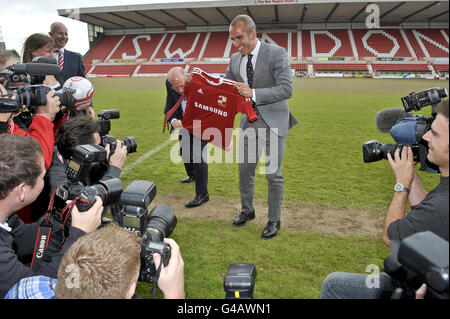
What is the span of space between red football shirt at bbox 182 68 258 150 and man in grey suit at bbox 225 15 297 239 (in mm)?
165

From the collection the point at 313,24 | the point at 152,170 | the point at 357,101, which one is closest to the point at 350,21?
the point at 313,24

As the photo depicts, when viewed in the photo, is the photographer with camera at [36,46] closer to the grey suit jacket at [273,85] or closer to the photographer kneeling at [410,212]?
the grey suit jacket at [273,85]

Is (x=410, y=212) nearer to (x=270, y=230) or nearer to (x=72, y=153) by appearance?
(x=72, y=153)

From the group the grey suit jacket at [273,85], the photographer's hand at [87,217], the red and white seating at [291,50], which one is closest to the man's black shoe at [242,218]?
the grey suit jacket at [273,85]

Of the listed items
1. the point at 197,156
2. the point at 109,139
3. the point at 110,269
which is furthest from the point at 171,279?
the point at 197,156

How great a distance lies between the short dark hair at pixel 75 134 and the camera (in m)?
2.22

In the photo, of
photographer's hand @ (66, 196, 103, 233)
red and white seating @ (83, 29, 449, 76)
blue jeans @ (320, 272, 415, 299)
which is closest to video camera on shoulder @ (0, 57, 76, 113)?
photographer's hand @ (66, 196, 103, 233)

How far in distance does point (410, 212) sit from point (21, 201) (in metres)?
1.80

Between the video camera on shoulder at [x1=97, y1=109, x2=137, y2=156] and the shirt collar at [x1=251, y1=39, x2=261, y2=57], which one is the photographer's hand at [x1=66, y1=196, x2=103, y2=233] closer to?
the video camera on shoulder at [x1=97, y1=109, x2=137, y2=156]

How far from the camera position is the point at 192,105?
3889 mm

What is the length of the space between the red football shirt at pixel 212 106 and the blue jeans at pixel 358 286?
6.36 ft

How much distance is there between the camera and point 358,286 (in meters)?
1.63

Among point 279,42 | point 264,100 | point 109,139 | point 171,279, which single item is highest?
point 279,42

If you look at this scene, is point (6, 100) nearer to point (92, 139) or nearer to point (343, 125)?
point (92, 139)
